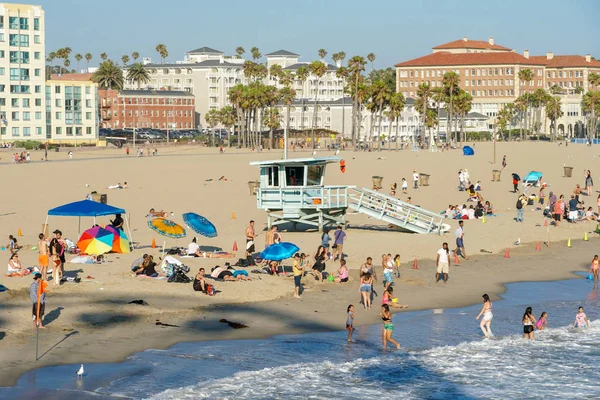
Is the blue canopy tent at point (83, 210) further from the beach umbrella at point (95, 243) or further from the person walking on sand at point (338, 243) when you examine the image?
the person walking on sand at point (338, 243)

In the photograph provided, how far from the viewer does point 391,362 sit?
19578mm

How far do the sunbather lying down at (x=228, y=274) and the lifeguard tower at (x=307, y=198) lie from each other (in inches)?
348

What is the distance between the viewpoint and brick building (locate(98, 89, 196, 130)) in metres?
162

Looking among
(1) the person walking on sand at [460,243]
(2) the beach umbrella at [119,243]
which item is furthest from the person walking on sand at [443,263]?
(2) the beach umbrella at [119,243]

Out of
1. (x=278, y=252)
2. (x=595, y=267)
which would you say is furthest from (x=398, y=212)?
(x=278, y=252)

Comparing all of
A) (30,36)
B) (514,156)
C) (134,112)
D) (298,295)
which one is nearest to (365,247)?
(298,295)

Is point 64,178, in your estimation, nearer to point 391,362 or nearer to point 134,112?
point 391,362

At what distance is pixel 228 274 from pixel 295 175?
32.0 feet

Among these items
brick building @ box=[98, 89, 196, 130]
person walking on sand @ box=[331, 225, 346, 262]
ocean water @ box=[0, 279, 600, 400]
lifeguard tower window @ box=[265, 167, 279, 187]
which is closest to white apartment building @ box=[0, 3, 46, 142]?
brick building @ box=[98, 89, 196, 130]

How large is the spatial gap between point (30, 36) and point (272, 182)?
308 ft

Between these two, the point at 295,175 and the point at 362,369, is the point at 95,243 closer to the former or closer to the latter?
the point at 362,369

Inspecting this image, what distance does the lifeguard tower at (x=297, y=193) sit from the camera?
34719 mm

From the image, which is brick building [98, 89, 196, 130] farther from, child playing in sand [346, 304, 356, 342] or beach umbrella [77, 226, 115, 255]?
child playing in sand [346, 304, 356, 342]

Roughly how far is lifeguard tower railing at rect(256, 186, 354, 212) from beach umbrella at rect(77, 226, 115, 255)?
9.50 m
